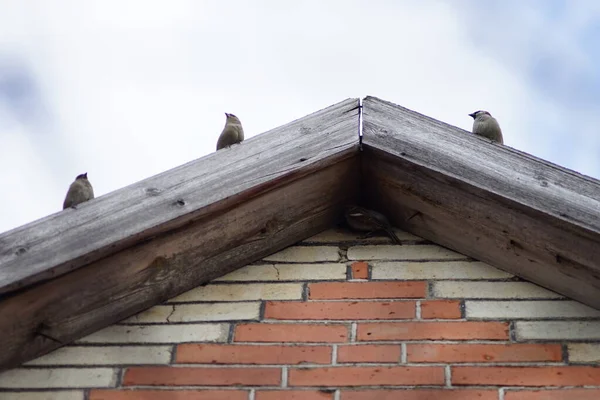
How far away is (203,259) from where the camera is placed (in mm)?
2803

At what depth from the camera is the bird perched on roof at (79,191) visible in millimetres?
3457

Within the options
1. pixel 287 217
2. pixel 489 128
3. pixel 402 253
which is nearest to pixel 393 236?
pixel 402 253

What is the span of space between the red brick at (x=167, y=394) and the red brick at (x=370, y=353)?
283mm

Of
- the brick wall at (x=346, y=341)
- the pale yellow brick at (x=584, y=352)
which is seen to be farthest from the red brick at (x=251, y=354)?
the pale yellow brick at (x=584, y=352)

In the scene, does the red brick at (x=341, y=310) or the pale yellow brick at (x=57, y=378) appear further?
the red brick at (x=341, y=310)

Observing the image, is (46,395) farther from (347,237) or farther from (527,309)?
(527,309)

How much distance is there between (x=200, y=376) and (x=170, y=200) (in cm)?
49

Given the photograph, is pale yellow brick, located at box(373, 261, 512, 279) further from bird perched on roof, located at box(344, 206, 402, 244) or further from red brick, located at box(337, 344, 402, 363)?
red brick, located at box(337, 344, 402, 363)

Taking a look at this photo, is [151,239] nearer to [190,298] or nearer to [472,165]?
[190,298]

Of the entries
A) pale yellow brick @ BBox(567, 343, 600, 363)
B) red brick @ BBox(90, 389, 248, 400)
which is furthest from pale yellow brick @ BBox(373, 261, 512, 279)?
red brick @ BBox(90, 389, 248, 400)

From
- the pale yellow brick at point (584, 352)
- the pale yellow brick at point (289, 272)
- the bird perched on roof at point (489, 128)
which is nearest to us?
the pale yellow brick at point (584, 352)

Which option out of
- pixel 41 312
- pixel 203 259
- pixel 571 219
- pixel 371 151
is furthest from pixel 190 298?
pixel 571 219

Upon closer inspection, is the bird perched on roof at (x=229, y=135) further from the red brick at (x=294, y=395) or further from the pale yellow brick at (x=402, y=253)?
the red brick at (x=294, y=395)

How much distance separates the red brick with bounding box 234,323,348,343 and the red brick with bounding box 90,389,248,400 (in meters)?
0.20
